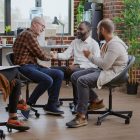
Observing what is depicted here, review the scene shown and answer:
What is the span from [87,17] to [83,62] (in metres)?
2.50

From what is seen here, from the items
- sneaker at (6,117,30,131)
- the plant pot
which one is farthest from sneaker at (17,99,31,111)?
the plant pot

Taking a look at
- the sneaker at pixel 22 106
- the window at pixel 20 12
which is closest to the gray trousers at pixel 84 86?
the sneaker at pixel 22 106

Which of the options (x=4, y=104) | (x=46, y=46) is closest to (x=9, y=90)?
(x=4, y=104)

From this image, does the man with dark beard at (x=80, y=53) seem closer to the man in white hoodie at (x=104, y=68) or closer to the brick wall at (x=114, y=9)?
the man in white hoodie at (x=104, y=68)

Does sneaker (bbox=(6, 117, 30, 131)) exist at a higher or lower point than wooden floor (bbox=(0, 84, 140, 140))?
higher

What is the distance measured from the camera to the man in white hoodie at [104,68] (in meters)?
4.28

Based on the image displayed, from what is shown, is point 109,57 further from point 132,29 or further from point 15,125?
point 132,29

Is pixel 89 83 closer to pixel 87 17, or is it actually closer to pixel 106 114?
pixel 106 114

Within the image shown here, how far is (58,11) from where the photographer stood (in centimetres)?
820

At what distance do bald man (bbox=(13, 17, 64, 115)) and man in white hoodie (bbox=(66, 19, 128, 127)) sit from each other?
53 centimetres

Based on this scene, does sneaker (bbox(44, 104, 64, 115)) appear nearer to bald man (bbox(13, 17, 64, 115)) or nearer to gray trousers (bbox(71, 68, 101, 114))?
bald man (bbox(13, 17, 64, 115))

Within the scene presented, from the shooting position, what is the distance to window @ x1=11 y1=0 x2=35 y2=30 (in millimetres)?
7902

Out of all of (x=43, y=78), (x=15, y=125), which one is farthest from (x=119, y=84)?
(x=15, y=125)

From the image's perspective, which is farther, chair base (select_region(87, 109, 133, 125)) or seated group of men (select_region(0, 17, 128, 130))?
chair base (select_region(87, 109, 133, 125))
